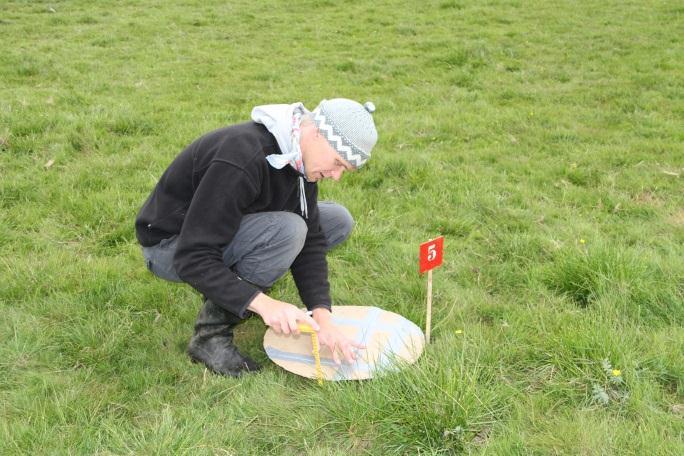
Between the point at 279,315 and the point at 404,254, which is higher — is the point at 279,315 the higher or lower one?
the higher one

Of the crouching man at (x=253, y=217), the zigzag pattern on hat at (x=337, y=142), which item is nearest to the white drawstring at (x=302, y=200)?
the crouching man at (x=253, y=217)

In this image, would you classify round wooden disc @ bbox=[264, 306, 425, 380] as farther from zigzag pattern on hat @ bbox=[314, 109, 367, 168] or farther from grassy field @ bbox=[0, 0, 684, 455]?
zigzag pattern on hat @ bbox=[314, 109, 367, 168]

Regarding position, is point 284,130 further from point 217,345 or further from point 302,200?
point 217,345

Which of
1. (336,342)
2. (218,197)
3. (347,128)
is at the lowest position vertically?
(336,342)

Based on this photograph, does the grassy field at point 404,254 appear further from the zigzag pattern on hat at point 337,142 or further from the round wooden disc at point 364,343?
the zigzag pattern on hat at point 337,142

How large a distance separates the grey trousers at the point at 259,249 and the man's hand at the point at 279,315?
346 mm

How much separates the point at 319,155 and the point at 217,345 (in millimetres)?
995

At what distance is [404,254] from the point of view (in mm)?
3691

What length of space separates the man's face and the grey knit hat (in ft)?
0.08

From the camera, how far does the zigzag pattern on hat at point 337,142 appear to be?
2.33 meters

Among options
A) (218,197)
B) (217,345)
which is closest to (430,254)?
(218,197)

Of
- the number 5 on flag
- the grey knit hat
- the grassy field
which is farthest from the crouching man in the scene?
the number 5 on flag

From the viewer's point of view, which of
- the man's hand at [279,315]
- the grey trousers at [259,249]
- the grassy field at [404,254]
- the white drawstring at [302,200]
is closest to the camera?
the grassy field at [404,254]

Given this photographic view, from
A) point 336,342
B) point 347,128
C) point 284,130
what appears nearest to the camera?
point 347,128
